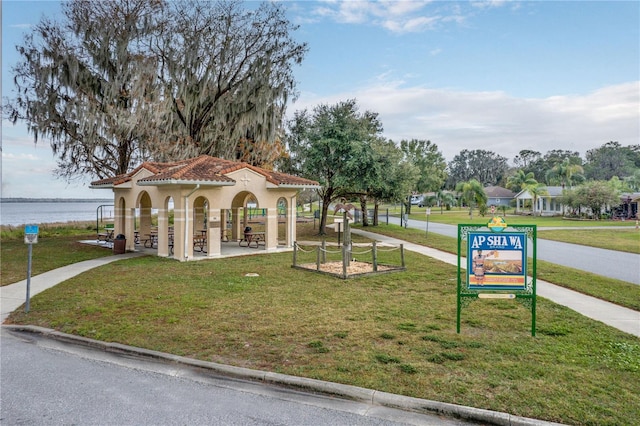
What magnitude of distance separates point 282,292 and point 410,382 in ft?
17.4

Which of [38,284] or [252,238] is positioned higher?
[252,238]

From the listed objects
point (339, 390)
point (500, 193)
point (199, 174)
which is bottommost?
point (339, 390)

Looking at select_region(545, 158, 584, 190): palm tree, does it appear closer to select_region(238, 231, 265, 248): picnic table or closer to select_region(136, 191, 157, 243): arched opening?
select_region(238, 231, 265, 248): picnic table

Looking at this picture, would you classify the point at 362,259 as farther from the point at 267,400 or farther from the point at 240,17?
the point at 240,17

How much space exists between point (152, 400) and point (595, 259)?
17.0 m

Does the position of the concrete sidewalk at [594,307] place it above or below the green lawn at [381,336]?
below

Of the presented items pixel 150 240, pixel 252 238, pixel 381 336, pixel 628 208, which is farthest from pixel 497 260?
pixel 628 208

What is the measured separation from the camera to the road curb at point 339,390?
161 inches

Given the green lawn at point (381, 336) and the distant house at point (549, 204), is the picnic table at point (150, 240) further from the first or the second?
the distant house at point (549, 204)

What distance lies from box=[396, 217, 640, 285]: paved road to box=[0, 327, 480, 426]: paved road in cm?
1093

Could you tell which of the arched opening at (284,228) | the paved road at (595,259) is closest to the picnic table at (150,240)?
the arched opening at (284,228)

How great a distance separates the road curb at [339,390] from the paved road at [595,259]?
1002 cm

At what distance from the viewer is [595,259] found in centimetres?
1611

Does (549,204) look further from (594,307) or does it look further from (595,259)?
(594,307)
